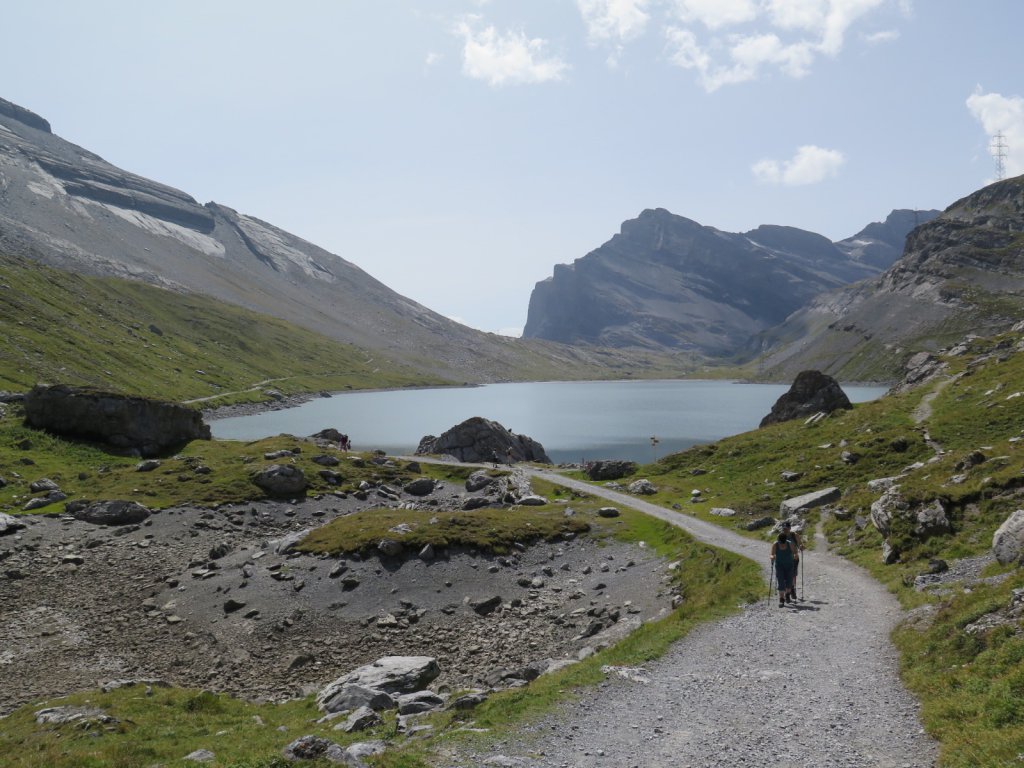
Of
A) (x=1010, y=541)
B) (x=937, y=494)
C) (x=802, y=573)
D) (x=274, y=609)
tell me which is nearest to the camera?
(x=1010, y=541)

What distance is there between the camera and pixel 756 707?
16.2m

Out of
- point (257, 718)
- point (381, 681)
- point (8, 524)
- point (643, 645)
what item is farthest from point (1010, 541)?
point (8, 524)

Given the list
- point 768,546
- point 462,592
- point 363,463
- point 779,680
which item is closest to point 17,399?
point 363,463

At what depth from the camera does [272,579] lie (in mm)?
37312

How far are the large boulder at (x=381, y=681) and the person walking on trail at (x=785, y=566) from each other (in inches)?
549

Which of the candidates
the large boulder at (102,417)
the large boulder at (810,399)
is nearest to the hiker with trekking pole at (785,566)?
the large boulder at (810,399)

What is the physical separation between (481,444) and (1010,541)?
69.5 m

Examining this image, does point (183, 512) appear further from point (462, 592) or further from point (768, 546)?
point (768, 546)

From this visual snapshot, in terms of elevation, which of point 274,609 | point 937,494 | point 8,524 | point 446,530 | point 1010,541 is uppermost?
point 937,494

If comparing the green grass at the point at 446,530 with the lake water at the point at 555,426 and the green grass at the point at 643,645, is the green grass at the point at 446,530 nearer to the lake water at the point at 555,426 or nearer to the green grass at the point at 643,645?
the green grass at the point at 643,645

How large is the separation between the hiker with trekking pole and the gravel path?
1.24 metres

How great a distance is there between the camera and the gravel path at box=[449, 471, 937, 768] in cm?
1378

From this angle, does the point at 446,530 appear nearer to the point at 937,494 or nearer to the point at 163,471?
the point at 937,494

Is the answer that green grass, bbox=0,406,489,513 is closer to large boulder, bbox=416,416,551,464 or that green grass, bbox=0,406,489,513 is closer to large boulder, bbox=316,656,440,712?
large boulder, bbox=416,416,551,464
